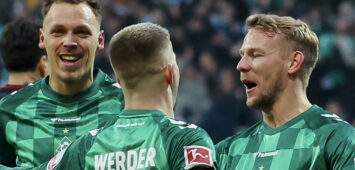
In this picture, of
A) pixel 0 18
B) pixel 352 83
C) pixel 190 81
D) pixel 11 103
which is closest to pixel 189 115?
pixel 190 81

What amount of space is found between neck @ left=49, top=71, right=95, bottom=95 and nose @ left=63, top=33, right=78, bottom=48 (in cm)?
21

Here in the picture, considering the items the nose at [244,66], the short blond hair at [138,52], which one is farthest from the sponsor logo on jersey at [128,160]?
the nose at [244,66]

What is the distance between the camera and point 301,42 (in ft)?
14.4

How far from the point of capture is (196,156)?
3.60m

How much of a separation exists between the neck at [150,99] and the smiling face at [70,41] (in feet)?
2.68

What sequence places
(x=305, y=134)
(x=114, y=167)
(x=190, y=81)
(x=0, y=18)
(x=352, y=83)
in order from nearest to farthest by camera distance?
1. (x=114, y=167)
2. (x=305, y=134)
3. (x=352, y=83)
4. (x=190, y=81)
5. (x=0, y=18)

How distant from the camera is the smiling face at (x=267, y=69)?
14.4 ft

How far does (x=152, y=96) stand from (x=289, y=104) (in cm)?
88

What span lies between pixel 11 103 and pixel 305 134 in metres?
1.75

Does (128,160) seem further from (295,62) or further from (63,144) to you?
(295,62)

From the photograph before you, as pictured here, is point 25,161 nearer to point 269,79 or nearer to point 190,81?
point 269,79

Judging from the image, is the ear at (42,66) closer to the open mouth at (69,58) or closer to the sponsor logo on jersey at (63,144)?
the open mouth at (69,58)

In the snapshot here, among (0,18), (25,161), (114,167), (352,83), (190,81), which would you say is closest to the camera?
(114,167)

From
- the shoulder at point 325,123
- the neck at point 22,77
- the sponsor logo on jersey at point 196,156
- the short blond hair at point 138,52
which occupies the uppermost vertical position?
the short blond hair at point 138,52
